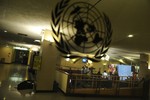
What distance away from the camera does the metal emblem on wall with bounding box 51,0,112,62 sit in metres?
2.41

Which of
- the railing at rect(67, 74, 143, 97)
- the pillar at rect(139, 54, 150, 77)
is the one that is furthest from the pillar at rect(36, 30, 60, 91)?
the pillar at rect(139, 54, 150, 77)

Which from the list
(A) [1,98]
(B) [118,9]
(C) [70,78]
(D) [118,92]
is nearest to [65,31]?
(B) [118,9]

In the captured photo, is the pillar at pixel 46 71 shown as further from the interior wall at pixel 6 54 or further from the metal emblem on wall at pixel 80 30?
the interior wall at pixel 6 54

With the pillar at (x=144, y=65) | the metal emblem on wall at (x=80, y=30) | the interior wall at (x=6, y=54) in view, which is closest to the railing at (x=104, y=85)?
the pillar at (x=144, y=65)

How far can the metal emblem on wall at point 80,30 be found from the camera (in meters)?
2.41

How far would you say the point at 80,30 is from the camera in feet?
8.09

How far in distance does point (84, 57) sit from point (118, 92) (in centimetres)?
774

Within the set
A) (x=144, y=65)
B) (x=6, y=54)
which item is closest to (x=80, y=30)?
(x=144, y=65)

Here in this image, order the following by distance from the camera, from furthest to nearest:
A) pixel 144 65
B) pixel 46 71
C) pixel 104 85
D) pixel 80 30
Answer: pixel 144 65 < pixel 104 85 < pixel 46 71 < pixel 80 30

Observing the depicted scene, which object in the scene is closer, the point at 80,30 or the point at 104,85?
the point at 80,30

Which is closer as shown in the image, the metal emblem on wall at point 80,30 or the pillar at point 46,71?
the metal emblem on wall at point 80,30

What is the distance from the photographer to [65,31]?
2441 millimetres

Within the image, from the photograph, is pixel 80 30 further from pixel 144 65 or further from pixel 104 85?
pixel 144 65

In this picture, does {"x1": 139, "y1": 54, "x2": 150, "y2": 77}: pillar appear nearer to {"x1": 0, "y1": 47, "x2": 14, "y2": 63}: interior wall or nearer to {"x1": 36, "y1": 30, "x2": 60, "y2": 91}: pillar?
{"x1": 36, "y1": 30, "x2": 60, "y2": 91}: pillar
